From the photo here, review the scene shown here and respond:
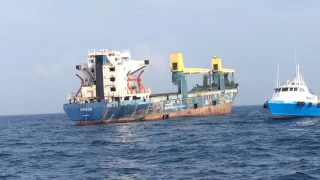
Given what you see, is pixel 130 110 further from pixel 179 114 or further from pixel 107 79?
pixel 179 114

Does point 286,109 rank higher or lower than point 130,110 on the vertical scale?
lower

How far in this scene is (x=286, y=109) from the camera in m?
56.6

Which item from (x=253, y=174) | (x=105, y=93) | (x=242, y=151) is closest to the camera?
(x=253, y=174)

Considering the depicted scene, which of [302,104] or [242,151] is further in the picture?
[302,104]

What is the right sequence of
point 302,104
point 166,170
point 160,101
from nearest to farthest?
point 166,170
point 302,104
point 160,101

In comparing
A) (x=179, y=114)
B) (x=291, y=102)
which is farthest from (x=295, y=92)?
(x=179, y=114)

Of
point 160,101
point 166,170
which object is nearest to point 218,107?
point 160,101

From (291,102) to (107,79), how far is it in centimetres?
2296

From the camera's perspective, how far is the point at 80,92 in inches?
2461

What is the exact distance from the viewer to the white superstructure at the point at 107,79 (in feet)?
201

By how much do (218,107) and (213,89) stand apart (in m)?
4.10

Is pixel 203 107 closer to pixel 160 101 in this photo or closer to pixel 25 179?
pixel 160 101

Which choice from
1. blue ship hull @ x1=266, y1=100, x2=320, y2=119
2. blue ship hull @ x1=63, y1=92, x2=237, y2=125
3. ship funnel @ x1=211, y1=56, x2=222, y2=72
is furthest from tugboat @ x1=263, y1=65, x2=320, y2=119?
ship funnel @ x1=211, y1=56, x2=222, y2=72

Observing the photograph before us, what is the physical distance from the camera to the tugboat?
56625 mm
